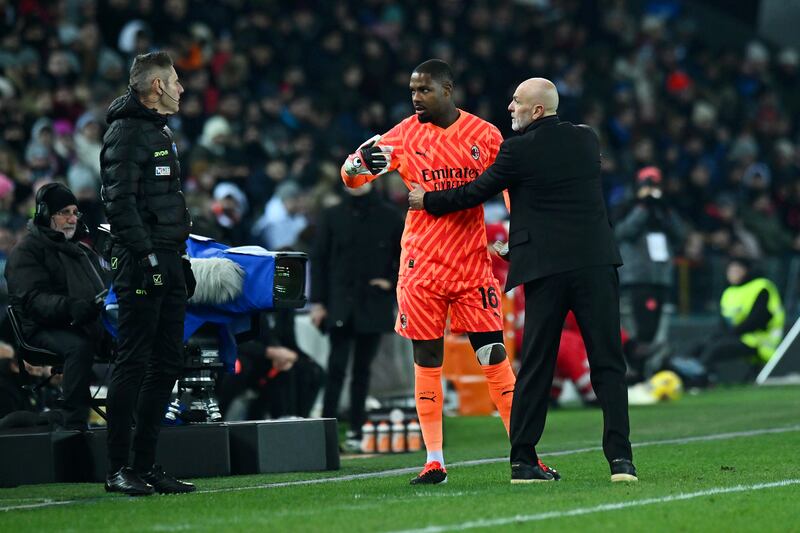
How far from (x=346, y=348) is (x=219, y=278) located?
339 cm

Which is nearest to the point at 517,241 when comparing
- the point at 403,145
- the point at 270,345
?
the point at 403,145

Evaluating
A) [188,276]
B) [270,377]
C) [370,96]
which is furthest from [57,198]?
[370,96]

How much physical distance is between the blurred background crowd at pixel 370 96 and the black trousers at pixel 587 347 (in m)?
4.86

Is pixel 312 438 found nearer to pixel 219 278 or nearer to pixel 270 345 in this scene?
pixel 219 278

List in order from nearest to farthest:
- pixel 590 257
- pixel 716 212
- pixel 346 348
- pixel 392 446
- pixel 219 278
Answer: pixel 590 257 → pixel 219 278 → pixel 392 446 → pixel 346 348 → pixel 716 212

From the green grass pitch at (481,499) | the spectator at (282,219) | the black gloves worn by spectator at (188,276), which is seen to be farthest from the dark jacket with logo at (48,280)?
the spectator at (282,219)

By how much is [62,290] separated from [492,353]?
3.32 metres

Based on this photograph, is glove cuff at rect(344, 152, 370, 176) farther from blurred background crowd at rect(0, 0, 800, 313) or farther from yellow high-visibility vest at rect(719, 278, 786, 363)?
yellow high-visibility vest at rect(719, 278, 786, 363)

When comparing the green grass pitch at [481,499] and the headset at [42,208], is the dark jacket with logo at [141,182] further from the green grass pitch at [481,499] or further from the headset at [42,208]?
the headset at [42,208]

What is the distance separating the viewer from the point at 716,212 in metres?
24.1

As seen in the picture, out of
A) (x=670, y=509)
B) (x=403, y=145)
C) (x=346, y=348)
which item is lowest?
(x=670, y=509)

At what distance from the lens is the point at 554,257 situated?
8.26 meters

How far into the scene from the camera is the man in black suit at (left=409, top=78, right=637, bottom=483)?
828cm

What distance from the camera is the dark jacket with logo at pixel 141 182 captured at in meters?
8.20
